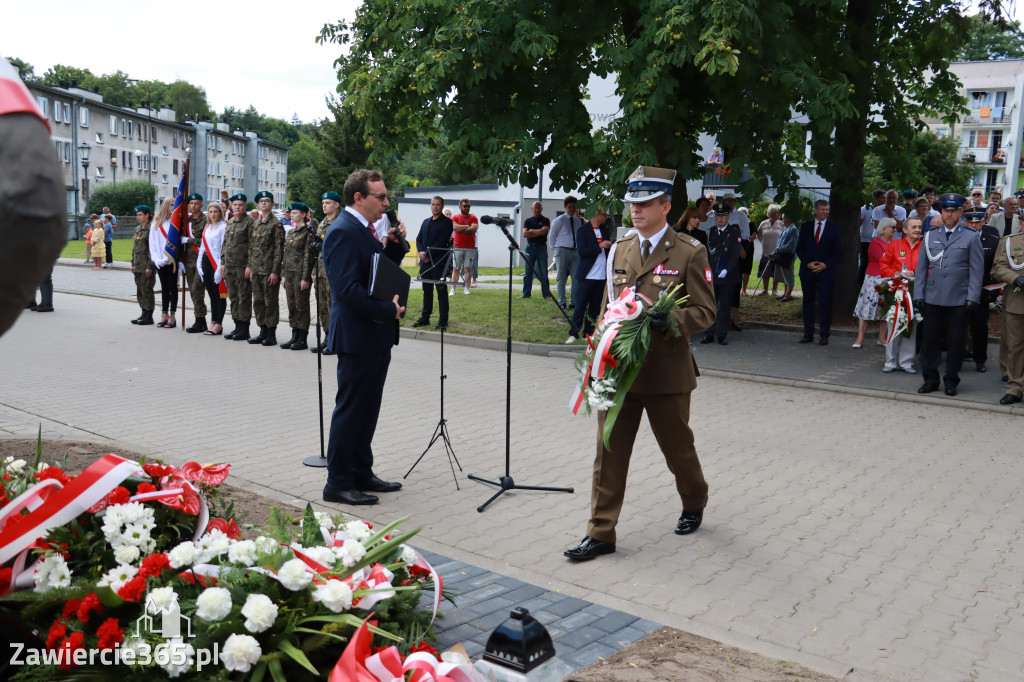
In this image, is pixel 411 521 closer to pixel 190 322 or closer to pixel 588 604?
pixel 588 604

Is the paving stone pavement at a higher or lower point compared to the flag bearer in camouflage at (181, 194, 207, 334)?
lower

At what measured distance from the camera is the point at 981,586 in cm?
524

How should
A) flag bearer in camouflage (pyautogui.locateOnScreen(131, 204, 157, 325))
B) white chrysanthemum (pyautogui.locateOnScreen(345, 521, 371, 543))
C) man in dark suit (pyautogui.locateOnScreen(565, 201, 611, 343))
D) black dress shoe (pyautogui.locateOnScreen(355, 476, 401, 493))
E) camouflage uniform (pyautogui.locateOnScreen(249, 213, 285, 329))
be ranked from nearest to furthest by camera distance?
white chrysanthemum (pyautogui.locateOnScreen(345, 521, 371, 543)), black dress shoe (pyautogui.locateOnScreen(355, 476, 401, 493)), man in dark suit (pyautogui.locateOnScreen(565, 201, 611, 343)), camouflage uniform (pyautogui.locateOnScreen(249, 213, 285, 329)), flag bearer in camouflage (pyautogui.locateOnScreen(131, 204, 157, 325))

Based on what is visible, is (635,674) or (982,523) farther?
(982,523)

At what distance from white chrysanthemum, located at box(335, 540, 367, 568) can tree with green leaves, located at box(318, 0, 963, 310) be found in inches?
366

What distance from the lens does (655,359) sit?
221 inches

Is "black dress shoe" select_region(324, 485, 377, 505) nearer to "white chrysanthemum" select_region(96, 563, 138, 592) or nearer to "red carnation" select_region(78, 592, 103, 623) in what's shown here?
"white chrysanthemum" select_region(96, 563, 138, 592)

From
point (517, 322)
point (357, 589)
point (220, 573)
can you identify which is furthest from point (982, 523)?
point (517, 322)

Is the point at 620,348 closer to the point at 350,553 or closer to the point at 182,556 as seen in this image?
the point at 350,553

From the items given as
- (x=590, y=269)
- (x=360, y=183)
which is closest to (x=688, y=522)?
(x=360, y=183)

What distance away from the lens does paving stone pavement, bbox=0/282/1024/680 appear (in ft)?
15.4

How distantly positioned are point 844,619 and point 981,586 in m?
1.14

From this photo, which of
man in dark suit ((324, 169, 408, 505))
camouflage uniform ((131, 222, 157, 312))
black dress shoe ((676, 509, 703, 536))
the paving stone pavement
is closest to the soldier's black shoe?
camouflage uniform ((131, 222, 157, 312))

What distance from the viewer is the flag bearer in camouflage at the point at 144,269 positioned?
17328 millimetres
